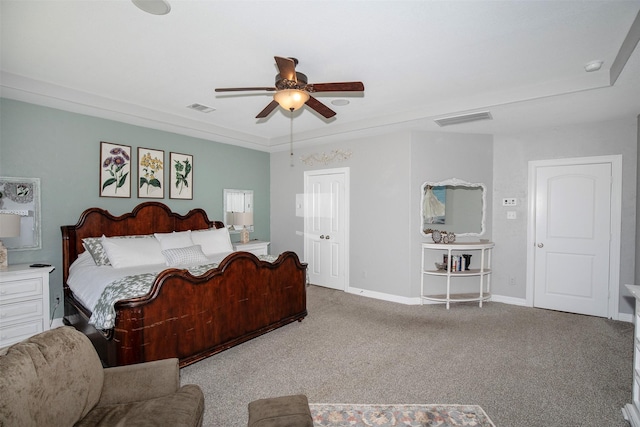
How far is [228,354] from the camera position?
300 cm

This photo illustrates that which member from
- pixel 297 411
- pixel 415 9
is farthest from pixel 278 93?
pixel 297 411

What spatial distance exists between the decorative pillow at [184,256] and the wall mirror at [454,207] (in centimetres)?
312

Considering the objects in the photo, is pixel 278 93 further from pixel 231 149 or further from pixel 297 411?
pixel 231 149

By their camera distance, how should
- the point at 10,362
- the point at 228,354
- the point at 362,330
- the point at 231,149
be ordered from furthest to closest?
the point at 231,149 < the point at 362,330 < the point at 228,354 < the point at 10,362

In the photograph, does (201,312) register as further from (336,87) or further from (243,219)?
(243,219)

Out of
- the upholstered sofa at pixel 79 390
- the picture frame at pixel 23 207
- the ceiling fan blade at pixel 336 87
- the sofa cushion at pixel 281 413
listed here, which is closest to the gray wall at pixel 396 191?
the ceiling fan blade at pixel 336 87

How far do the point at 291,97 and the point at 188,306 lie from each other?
6.51ft

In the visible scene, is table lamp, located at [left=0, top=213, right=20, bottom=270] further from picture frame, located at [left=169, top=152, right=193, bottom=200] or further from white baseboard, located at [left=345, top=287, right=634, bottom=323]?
white baseboard, located at [left=345, top=287, right=634, bottom=323]

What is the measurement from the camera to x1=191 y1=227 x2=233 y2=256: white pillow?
436 centimetres

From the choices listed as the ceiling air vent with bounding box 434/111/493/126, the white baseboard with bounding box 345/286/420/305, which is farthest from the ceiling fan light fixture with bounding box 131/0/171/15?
the white baseboard with bounding box 345/286/420/305

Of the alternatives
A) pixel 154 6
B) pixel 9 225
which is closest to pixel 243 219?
pixel 9 225

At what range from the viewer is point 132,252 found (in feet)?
11.7

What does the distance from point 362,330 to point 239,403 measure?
5.61ft

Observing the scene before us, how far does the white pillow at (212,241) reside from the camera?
436 cm
